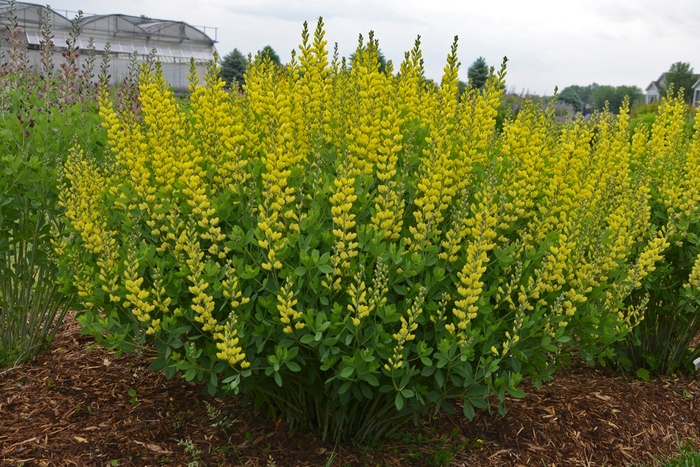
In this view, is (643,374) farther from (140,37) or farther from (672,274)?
(140,37)

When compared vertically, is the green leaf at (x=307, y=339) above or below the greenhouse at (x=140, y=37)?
below

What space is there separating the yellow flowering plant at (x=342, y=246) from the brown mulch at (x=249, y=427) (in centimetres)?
26

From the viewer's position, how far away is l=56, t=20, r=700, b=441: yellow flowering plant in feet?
9.20

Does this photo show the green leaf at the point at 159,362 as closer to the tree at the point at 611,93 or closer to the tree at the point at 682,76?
the tree at the point at 682,76

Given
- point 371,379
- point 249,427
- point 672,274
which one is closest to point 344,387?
point 371,379

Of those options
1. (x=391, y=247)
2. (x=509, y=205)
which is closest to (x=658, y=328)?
(x=509, y=205)

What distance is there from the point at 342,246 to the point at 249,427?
1.52 m

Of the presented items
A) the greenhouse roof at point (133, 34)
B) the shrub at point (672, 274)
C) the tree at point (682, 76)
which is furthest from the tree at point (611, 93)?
the shrub at point (672, 274)

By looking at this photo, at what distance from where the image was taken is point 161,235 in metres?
3.16

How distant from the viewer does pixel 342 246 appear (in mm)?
2750

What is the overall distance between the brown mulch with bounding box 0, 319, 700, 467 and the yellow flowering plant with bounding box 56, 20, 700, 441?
0.84 ft

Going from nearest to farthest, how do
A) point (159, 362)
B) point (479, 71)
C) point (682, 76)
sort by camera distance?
point (159, 362)
point (479, 71)
point (682, 76)

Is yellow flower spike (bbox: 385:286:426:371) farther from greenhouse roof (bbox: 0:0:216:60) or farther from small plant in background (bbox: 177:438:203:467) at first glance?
greenhouse roof (bbox: 0:0:216:60)

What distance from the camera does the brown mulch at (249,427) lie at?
3.51 meters
